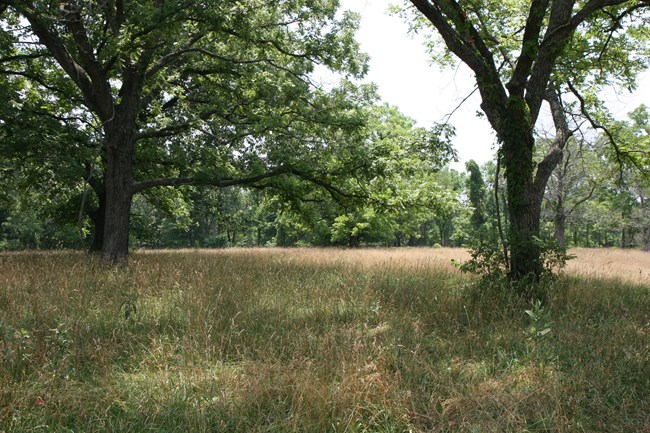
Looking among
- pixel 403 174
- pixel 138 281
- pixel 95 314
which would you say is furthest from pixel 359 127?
pixel 95 314

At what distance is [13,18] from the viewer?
36.5 ft

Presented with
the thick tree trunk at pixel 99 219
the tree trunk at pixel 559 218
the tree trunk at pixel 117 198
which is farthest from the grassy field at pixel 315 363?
the tree trunk at pixel 559 218

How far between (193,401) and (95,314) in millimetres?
2657

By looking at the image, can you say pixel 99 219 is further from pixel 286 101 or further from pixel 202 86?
pixel 286 101

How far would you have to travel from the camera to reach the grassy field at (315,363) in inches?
111

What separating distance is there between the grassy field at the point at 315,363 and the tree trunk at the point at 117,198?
13.6ft

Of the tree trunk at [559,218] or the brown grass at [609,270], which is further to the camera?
the tree trunk at [559,218]

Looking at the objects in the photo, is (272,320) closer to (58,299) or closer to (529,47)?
(58,299)

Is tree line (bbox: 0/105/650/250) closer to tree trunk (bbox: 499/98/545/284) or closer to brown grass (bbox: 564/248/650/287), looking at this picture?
tree trunk (bbox: 499/98/545/284)

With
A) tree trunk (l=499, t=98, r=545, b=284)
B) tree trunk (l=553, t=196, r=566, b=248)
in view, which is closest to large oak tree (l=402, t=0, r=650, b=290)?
tree trunk (l=499, t=98, r=545, b=284)

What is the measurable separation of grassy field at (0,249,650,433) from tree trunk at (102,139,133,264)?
4.15 meters

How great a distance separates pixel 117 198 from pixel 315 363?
29.0 ft

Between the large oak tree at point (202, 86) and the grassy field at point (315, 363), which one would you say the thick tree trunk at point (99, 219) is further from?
the grassy field at point (315, 363)

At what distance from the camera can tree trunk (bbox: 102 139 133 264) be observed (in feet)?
33.6
